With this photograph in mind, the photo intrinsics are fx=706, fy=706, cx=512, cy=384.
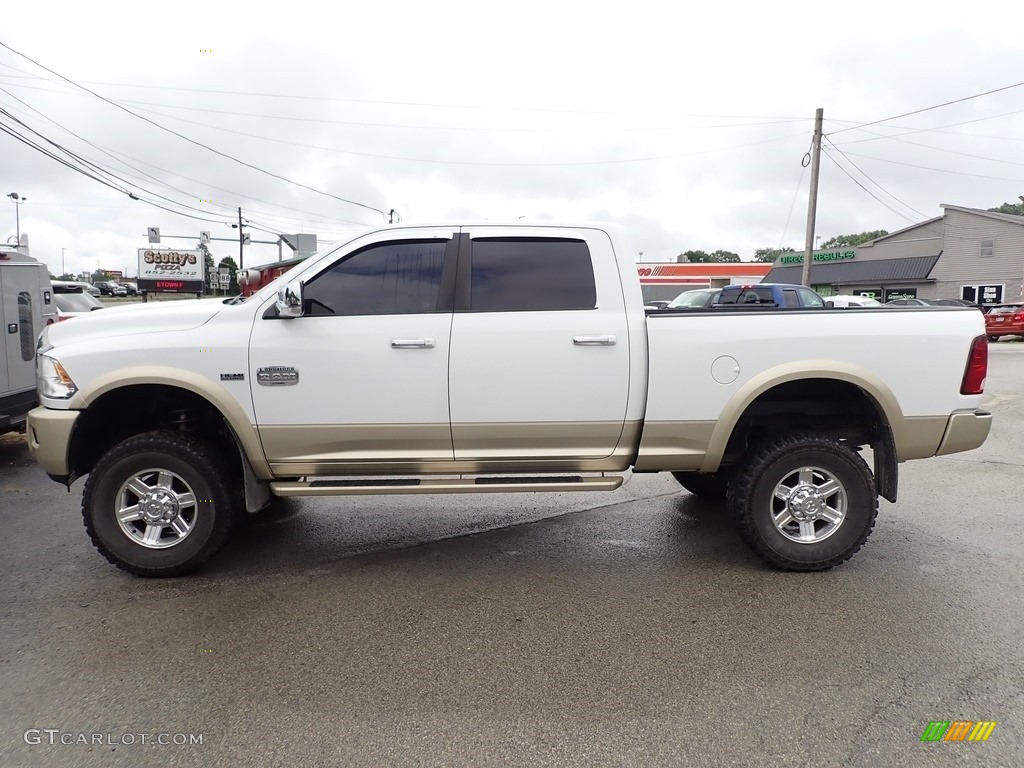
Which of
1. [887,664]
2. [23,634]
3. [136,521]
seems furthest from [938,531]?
[23,634]

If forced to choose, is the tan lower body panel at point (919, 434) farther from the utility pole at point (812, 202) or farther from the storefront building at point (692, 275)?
the storefront building at point (692, 275)

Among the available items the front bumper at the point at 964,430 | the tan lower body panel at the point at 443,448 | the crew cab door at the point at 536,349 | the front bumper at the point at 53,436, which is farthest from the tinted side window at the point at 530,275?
the front bumper at the point at 53,436

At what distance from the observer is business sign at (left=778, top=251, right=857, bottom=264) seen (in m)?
43.8

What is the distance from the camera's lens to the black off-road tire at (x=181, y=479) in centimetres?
410

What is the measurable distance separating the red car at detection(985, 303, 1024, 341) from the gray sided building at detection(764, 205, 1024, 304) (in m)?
13.6

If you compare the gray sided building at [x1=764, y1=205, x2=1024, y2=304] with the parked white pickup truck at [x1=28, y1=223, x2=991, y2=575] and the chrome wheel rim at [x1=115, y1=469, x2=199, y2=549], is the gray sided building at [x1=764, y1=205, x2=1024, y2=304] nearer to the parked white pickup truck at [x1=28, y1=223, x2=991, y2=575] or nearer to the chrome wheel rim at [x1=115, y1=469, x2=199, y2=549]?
the parked white pickup truck at [x1=28, y1=223, x2=991, y2=575]

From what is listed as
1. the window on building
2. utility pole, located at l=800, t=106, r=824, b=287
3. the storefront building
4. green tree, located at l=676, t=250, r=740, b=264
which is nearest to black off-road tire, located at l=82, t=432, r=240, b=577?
utility pole, located at l=800, t=106, r=824, b=287

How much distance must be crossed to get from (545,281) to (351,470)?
164 centimetres

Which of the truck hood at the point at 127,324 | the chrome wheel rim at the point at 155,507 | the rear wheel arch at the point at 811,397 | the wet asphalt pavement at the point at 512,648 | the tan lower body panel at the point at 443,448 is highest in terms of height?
the truck hood at the point at 127,324

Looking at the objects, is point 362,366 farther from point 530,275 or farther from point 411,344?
point 530,275

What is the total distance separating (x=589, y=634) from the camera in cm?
353

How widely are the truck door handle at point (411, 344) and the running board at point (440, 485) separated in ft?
2.59

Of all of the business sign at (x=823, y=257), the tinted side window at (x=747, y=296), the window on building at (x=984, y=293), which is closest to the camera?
the tinted side window at (x=747, y=296)

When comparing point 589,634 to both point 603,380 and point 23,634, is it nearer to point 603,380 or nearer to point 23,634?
point 603,380
